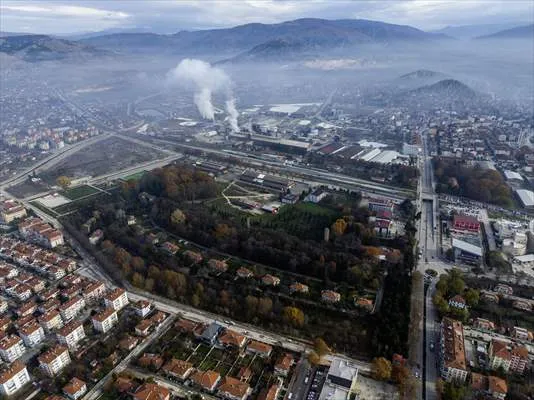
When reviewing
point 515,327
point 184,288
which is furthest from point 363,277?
point 184,288

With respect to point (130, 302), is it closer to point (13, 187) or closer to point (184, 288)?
point (184, 288)

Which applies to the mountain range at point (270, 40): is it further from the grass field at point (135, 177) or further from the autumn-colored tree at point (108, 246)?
the autumn-colored tree at point (108, 246)

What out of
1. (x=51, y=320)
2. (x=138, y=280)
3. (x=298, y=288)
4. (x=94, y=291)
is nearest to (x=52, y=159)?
(x=94, y=291)

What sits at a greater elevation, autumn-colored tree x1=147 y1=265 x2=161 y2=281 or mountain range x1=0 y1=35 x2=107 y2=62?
mountain range x1=0 y1=35 x2=107 y2=62

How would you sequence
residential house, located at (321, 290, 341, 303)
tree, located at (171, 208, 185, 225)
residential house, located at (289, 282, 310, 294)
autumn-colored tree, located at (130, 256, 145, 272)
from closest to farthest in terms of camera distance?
1. residential house, located at (321, 290, 341, 303)
2. residential house, located at (289, 282, 310, 294)
3. autumn-colored tree, located at (130, 256, 145, 272)
4. tree, located at (171, 208, 185, 225)

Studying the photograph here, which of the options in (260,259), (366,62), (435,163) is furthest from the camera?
(366,62)

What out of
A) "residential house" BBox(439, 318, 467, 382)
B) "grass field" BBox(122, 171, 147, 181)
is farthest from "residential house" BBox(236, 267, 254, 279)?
"grass field" BBox(122, 171, 147, 181)

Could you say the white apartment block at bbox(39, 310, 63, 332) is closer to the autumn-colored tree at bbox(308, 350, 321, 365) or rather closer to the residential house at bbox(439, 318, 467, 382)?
the autumn-colored tree at bbox(308, 350, 321, 365)
